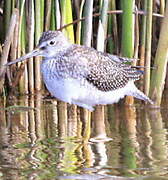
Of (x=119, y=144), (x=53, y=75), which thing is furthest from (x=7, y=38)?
(x=119, y=144)

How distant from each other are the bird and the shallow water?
1.01ft

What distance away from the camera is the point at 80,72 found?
620 cm

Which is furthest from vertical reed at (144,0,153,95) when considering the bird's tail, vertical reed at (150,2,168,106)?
the bird's tail

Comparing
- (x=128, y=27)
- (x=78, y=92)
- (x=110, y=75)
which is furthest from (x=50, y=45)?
(x=128, y=27)

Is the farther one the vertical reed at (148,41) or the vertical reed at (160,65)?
the vertical reed at (148,41)

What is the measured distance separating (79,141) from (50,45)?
112 cm

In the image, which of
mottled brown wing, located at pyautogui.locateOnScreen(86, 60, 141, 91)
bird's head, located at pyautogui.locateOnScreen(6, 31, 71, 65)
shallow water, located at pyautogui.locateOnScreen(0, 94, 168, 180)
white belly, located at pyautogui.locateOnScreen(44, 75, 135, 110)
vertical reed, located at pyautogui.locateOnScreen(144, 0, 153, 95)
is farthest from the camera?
vertical reed, located at pyautogui.locateOnScreen(144, 0, 153, 95)

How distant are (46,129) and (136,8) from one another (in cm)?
182

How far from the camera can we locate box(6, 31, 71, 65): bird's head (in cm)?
617

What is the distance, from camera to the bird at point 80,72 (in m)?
6.11

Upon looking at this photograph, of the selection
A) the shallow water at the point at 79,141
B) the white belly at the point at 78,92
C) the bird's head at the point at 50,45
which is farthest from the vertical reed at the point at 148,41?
the bird's head at the point at 50,45

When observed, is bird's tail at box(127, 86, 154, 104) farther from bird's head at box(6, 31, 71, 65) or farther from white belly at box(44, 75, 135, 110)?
bird's head at box(6, 31, 71, 65)

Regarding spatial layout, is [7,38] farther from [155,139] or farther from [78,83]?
[155,139]

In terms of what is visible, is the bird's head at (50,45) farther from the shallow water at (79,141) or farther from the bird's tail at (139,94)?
the bird's tail at (139,94)
